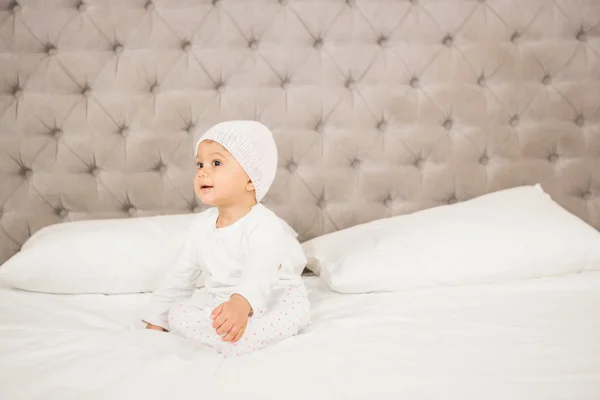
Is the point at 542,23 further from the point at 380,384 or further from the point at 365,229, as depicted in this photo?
the point at 380,384

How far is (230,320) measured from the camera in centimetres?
95

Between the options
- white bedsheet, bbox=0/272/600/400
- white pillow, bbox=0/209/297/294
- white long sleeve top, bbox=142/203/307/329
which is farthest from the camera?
white pillow, bbox=0/209/297/294

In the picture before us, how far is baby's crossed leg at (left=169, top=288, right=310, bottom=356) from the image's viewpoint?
100cm

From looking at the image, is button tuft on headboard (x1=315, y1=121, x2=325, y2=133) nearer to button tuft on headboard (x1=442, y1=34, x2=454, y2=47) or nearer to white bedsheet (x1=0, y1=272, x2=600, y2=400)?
button tuft on headboard (x1=442, y1=34, x2=454, y2=47)

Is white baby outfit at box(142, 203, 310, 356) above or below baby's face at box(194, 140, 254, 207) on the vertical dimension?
below

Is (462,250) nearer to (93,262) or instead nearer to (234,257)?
(234,257)

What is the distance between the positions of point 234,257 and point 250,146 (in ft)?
0.83

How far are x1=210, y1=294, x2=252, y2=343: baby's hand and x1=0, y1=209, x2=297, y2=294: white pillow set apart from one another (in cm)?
45

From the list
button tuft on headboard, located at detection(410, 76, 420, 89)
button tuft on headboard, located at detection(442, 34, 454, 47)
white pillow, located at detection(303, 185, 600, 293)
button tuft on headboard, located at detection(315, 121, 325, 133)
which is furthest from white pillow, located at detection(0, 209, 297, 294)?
button tuft on headboard, located at detection(442, 34, 454, 47)

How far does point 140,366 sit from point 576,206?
1530 mm

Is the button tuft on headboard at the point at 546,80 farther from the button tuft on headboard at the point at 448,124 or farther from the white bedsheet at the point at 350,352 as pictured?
the white bedsheet at the point at 350,352

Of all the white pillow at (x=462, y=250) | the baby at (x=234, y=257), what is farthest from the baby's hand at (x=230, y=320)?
the white pillow at (x=462, y=250)

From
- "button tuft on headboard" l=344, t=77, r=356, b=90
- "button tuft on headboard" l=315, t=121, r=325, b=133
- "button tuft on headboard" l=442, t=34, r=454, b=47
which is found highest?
"button tuft on headboard" l=442, t=34, r=454, b=47

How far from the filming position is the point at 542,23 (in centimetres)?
174
